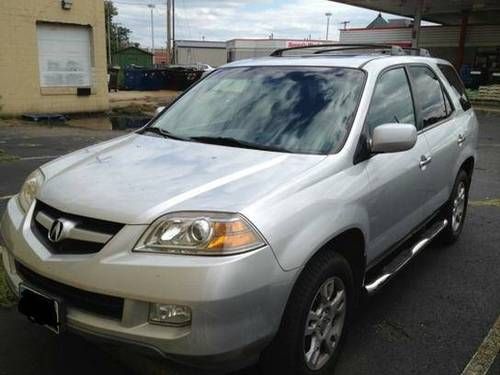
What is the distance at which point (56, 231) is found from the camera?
8.21 ft

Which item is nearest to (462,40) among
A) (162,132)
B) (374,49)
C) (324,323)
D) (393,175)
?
(374,49)

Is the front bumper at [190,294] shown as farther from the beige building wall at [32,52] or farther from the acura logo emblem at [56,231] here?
the beige building wall at [32,52]

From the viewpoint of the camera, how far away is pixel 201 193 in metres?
2.50

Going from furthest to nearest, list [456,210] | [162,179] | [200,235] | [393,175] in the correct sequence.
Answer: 1. [456,210]
2. [393,175]
3. [162,179]
4. [200,235]

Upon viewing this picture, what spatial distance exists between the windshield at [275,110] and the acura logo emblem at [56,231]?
3.91ft

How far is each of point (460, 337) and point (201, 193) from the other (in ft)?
6.84

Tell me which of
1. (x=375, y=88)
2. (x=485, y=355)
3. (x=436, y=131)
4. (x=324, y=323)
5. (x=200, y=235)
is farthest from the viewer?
(x=436, y=131)

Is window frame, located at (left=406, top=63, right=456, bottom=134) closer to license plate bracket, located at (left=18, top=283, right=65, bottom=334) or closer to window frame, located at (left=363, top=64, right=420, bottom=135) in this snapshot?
window frame, located at (left=363, top=64, right=420, bottom=135)

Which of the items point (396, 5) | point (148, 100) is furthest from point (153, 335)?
point (396, 5)

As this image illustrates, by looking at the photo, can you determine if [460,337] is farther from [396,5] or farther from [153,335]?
[396,5]

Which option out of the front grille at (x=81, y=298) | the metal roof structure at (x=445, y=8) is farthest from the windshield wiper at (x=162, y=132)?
the metal roof structure at (x=445, y=8)

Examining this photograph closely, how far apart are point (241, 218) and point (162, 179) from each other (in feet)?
1.86

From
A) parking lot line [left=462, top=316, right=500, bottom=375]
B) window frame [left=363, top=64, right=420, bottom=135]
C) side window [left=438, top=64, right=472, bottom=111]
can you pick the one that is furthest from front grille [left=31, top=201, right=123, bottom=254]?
side window [left=438, top=64, right=472, bottom=111]

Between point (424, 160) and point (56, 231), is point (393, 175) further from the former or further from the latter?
point (56, 231)
